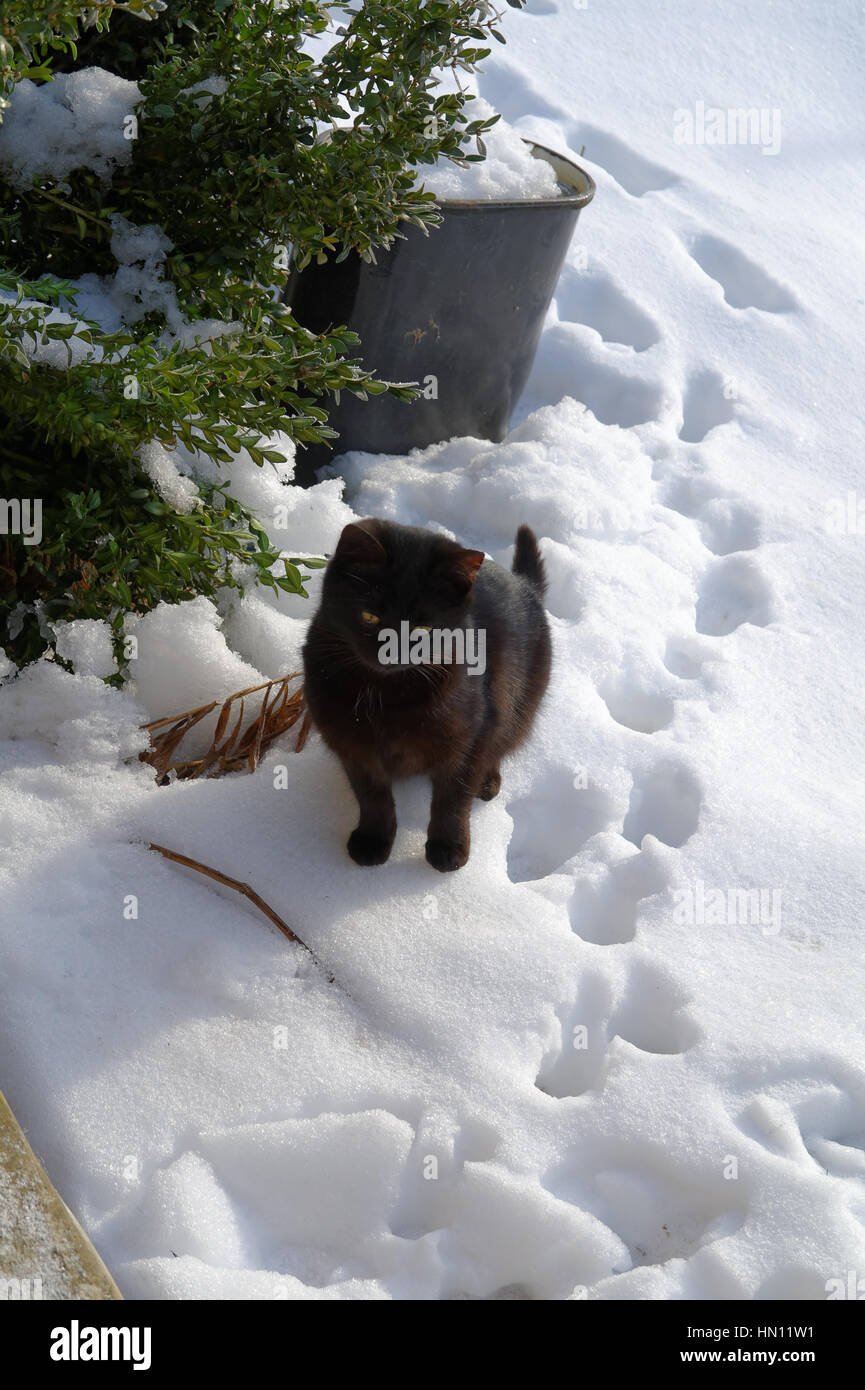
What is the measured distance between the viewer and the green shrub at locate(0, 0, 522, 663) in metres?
2.12

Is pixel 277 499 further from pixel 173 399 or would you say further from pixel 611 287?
pixel 611 287

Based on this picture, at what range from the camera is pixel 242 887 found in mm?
2074

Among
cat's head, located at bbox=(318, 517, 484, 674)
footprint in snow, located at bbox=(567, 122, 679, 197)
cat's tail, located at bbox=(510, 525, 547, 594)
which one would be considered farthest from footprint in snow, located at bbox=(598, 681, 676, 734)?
footprint in snow, located at bbox=(567, 122, 679, 197)

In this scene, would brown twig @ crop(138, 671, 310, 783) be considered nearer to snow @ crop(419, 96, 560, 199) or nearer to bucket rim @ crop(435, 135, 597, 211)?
bucket rim @ crop(435, 135, 597, 211)

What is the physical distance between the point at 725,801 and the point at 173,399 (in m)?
1.51

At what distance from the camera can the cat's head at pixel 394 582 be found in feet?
6.58

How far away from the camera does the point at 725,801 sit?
2.52 meters

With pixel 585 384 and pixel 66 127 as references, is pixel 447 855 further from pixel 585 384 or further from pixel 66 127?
pixel 585 384

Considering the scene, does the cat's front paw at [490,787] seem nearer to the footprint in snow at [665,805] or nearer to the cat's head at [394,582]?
the footprint in snow at [665,805]

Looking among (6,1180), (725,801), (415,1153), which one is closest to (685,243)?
(725,801)

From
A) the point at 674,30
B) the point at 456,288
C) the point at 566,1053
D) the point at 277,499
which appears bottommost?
the point at 566,1053

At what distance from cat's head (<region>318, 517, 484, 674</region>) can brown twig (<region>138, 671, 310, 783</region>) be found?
0.46 metres

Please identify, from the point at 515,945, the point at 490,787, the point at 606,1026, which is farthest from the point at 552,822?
the point at 606,1026

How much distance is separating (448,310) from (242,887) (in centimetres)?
222
